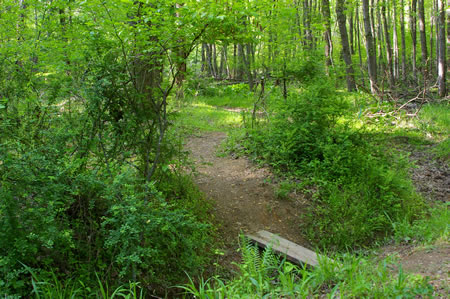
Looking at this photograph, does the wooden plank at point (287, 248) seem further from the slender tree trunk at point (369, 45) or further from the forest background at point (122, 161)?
the slender tree trunk at point (369, 45)

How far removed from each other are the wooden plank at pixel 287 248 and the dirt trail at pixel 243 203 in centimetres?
29

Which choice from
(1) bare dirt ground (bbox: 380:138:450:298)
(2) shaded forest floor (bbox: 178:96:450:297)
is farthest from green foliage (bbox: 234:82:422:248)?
(1) bare dirt ground (bbox: 380:138:450:298)

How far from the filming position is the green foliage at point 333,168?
578 centimetres

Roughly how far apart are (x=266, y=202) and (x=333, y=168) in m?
1.57

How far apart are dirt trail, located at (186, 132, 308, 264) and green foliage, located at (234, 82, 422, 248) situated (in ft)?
1.12

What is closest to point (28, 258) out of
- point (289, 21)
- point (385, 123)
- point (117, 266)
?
point (117, 266)

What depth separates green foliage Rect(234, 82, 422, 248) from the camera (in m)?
5.78

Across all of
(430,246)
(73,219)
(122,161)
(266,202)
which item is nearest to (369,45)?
(266,202)

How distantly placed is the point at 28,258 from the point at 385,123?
941cm

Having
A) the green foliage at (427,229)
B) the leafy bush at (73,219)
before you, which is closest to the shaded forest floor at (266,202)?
the green foliage at (427,229)

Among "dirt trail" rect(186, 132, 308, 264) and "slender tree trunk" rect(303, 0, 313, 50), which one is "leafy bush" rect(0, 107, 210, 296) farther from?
"slender tree trunk" rect(303, 0, 313, 50)

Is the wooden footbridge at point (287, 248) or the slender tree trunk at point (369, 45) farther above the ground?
the slender tree trunk at point (369, 45)

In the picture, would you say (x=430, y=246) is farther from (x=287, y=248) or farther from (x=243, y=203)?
(x=243, y=203)

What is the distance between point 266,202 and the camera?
611 cm
